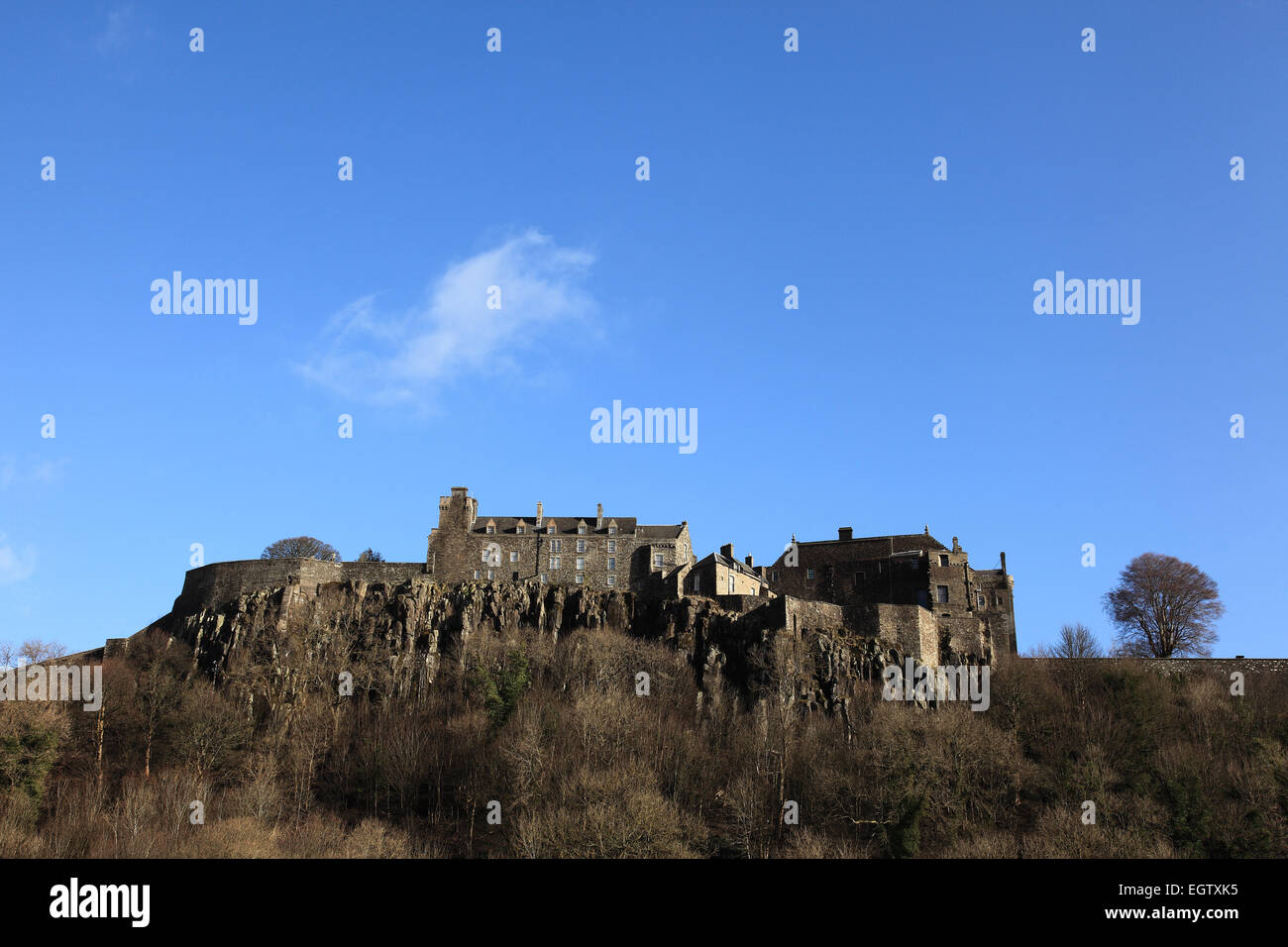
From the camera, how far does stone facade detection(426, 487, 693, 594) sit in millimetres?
82500

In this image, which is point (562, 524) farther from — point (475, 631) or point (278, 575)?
point (278, 575)

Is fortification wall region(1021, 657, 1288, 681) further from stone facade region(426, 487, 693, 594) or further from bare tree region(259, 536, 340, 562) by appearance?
bare tree region(259, 536, 340, 562)

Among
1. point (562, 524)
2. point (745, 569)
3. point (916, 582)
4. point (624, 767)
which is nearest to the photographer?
point (624, 767)

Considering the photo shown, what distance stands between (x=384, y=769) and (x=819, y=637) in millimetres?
26867

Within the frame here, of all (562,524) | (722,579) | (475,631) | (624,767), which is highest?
(562,524)

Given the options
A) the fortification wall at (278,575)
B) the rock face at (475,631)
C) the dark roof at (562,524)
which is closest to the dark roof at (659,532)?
the dark roof at (562,524)

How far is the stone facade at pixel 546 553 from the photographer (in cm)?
8250

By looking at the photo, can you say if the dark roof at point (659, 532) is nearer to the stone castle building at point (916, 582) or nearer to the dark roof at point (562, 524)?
the dark roof at point (562, 524)

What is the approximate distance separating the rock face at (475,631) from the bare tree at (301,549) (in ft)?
58.1

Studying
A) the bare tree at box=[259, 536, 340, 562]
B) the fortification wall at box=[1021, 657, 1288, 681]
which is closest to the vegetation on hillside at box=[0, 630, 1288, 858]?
the fortification wall at box=[1021, 657, 1288, 681]

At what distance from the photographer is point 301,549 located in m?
98.3

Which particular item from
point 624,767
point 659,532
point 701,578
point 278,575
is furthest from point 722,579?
point 278,575

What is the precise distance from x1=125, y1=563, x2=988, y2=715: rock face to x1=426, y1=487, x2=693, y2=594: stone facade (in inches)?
145

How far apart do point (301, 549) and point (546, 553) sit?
1080 inches
